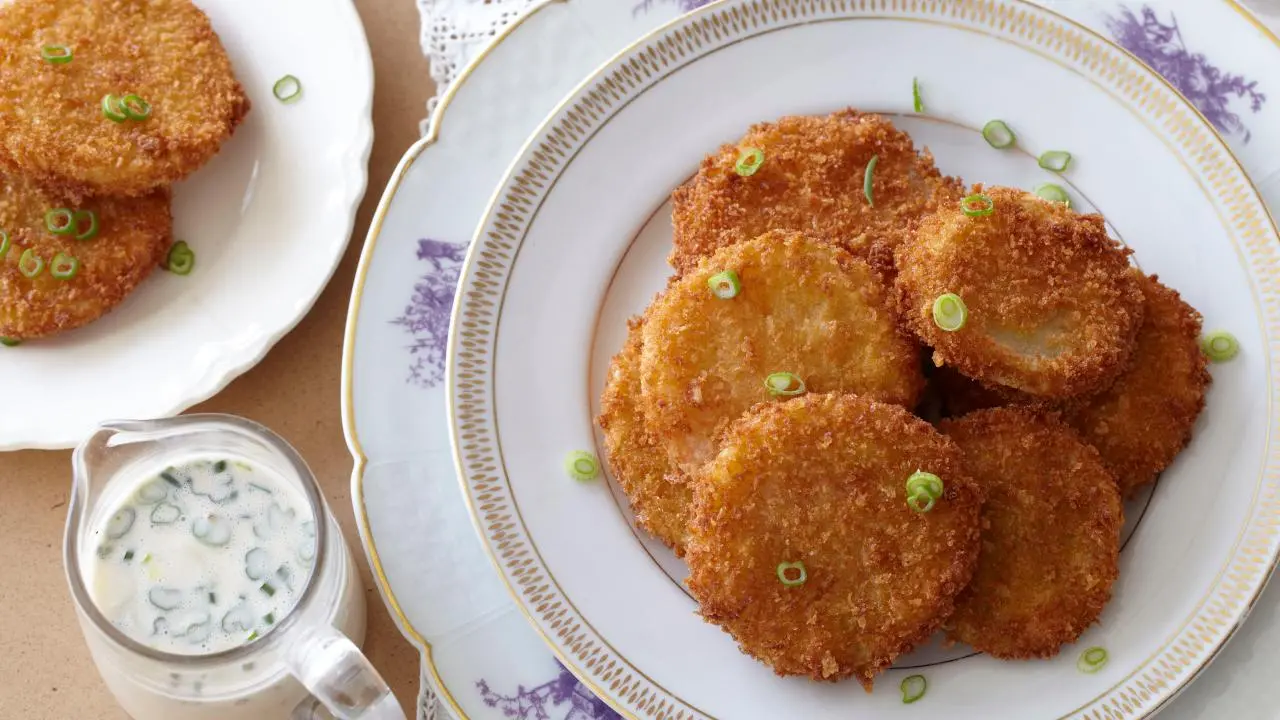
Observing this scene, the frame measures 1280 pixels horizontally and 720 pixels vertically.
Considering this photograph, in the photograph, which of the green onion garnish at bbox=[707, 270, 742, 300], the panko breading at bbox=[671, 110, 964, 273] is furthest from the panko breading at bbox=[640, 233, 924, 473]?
the panko breading at bbox=[671, 110, 964, 273]

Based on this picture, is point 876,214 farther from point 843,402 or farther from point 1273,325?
point 1273,325

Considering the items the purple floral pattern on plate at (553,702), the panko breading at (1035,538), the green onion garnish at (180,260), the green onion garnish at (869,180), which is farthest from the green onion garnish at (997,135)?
the green onion garnish at (180,260)

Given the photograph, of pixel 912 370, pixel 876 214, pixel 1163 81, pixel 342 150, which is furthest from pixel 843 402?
pixel 342 150

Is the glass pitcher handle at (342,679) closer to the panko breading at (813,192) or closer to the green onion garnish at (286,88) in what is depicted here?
the panko breading at (813,192)

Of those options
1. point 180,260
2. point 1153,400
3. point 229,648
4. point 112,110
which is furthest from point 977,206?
point 112,110

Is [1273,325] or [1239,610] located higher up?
[1273,325]

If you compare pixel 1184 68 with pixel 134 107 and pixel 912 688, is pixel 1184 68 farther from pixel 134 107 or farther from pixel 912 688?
pixel 134 107
